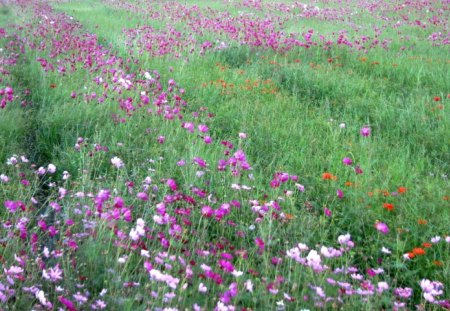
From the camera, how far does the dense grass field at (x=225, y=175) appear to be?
2.38 meters

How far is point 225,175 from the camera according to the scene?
143 inches

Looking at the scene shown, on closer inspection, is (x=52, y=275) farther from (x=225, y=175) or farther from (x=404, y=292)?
(x=225, y=175)

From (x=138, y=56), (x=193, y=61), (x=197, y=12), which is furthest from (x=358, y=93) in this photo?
(x=197, y=12)

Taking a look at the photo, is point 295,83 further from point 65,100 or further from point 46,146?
point 46,146

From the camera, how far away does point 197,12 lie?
1250 cm

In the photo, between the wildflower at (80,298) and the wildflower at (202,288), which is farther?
the wildflower at (202,288)

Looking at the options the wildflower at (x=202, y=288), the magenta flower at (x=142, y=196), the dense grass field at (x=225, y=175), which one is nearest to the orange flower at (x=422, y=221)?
the dense grass field at (x=225, y=175)

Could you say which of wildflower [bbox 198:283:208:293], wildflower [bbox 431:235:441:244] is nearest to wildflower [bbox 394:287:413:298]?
wildflower [bbox 431:235:441:244]

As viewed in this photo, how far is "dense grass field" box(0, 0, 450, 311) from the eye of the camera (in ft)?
7.82

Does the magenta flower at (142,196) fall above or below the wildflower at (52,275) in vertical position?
below

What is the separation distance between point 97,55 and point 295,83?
2452mm

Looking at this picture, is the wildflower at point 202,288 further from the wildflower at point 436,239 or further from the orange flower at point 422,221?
the orange flower at point 422,221

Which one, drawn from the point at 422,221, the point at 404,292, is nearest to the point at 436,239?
the point at 422,221

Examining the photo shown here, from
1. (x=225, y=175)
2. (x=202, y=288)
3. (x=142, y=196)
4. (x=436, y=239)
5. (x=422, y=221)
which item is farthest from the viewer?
(x=225, y=175)
